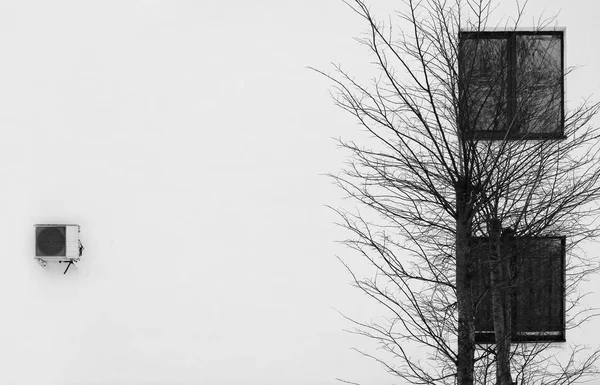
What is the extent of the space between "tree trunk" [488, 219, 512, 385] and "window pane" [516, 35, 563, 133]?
1012 millimetres

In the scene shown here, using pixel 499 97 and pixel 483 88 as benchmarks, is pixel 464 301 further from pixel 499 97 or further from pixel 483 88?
pixel 483 88

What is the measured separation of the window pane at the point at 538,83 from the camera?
7.58 m

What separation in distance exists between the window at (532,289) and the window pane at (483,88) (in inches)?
43.5

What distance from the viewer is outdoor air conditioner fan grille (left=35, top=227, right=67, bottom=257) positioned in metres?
10.2

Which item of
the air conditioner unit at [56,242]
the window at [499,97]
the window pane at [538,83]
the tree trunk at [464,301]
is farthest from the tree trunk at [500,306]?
the air conditioner unit at [56,242]

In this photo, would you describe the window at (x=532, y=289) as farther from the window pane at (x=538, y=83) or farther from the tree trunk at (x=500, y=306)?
the window pane at (x=538, y=83)

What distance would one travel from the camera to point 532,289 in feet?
32.0

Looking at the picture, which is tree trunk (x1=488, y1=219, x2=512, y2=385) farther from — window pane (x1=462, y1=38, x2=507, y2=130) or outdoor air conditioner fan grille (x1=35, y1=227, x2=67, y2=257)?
outdoor air conditioner fan grille (x1=35, y1=227, x2=67, y2=257)

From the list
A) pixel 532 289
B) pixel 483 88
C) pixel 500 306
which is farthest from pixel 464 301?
pixel 532 289

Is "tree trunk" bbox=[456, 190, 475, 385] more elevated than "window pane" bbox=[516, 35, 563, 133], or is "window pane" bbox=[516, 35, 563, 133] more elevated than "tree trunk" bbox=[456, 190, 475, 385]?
"window pane" bbox=[516, 35, 563, 133]

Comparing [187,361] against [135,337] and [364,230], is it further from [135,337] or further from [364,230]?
[364,230]

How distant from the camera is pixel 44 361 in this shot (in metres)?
10.4

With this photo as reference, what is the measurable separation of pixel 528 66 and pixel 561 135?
6.78ft

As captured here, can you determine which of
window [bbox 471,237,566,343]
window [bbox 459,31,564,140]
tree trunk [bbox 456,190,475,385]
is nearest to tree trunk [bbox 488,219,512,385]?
window [bbox 471,237,566,343]
